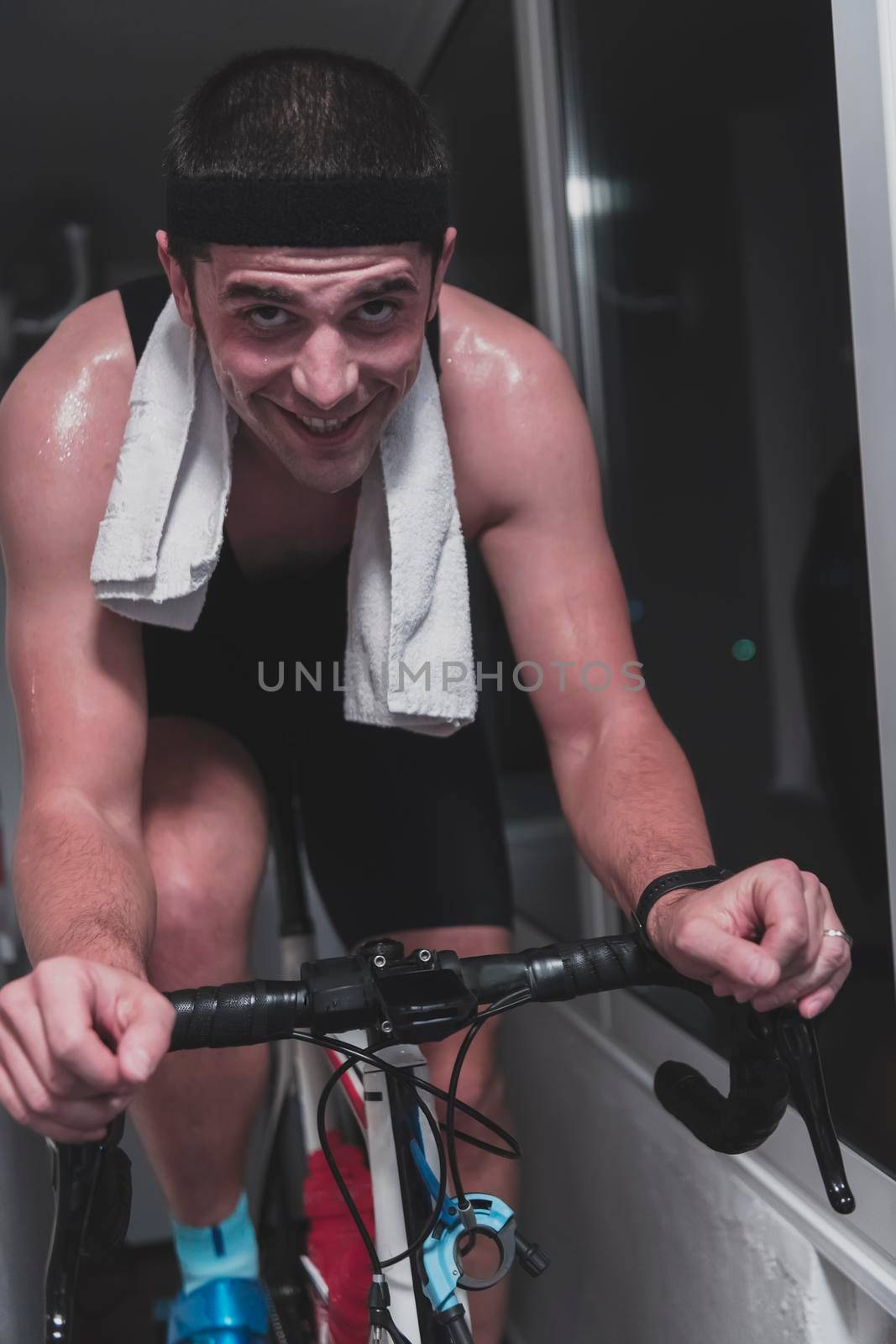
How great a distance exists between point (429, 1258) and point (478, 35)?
6.53 ft

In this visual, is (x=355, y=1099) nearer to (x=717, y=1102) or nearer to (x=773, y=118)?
(x=717, y=1102)

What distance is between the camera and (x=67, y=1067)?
654 millimetres

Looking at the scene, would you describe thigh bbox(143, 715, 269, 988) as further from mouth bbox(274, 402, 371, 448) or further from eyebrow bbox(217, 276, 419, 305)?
eyebrow bbox(217, 276, 419, 305)

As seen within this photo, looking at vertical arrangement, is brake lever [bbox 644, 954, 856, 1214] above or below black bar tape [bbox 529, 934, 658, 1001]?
below

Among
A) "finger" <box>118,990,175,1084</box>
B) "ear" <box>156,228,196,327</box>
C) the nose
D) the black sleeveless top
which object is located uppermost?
"ear" <box>156,228,196,327</box>

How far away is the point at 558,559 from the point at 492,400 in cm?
19

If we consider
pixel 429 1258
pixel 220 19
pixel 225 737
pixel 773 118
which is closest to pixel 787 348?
pixel 773 118

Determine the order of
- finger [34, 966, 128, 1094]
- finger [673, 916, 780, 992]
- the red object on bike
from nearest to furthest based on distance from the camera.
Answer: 1. finger [34, 966, 128, 1094]
2. finger [673, 916, 780, 992]
3. the red object on bike

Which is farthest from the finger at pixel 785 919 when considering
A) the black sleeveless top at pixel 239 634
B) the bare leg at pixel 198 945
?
the black sleeveless top at pixel 239 634

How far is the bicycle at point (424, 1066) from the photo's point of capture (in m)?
0.77

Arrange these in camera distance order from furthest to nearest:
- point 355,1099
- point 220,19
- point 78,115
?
point 78,115
point 220,19
point 355,1099

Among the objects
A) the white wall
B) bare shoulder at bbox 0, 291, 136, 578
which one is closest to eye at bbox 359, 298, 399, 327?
bare shoulder at bbox 0, 291, 136, 578

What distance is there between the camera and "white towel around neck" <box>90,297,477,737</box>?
1.13m

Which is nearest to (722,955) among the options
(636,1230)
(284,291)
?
(284,291)
